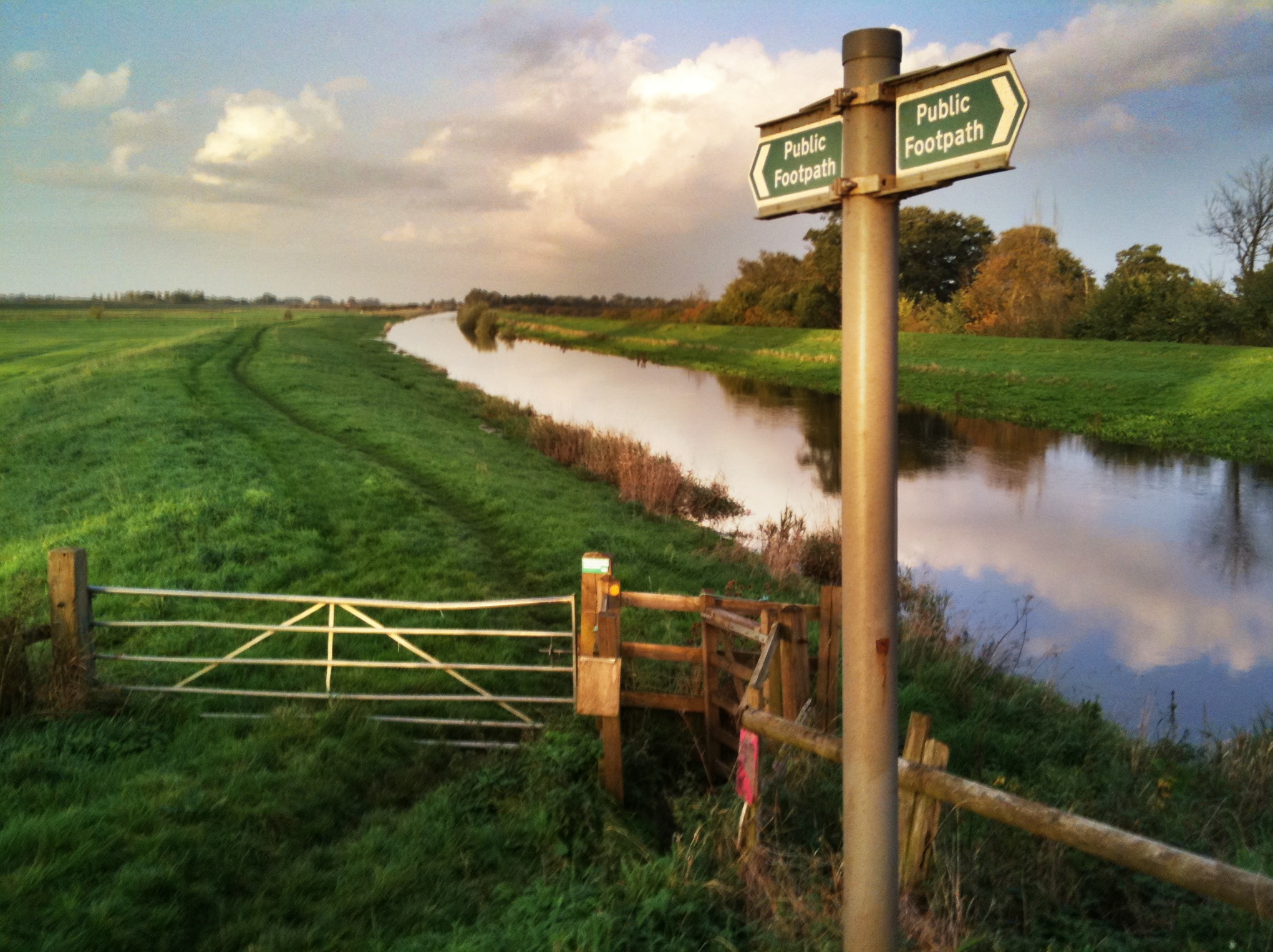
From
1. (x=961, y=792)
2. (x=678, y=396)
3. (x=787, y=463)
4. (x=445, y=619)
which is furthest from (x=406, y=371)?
(x=961, y=792)

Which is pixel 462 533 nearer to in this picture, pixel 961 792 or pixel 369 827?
pixel 369 827

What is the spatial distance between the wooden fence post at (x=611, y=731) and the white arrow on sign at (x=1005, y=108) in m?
4.33

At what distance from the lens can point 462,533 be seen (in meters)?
14.0

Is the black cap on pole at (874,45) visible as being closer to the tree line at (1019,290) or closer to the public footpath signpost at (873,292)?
the public footpath signpost at (873,292)

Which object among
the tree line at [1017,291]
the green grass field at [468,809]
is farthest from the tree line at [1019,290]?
the green grass field at [468,809]

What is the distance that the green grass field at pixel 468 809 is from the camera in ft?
13.9

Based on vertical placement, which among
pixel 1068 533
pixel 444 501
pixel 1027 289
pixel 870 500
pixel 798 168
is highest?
pixel 1027 289

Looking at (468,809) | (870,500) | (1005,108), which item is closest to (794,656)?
(468,809)

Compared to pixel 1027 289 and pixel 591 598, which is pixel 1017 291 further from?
pixel 591 598

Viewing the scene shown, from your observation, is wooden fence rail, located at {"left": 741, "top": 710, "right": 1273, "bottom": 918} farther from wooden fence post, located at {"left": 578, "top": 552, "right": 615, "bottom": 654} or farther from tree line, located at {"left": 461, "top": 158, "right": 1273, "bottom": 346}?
tree line, located at {"left": 461, "top": 158, "right": 1273, "bottom": 346}

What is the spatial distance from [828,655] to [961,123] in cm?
506

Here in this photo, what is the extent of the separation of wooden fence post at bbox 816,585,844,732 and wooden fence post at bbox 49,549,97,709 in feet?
18.4

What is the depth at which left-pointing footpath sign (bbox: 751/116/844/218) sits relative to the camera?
2.93m

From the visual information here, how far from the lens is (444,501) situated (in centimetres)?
1628
